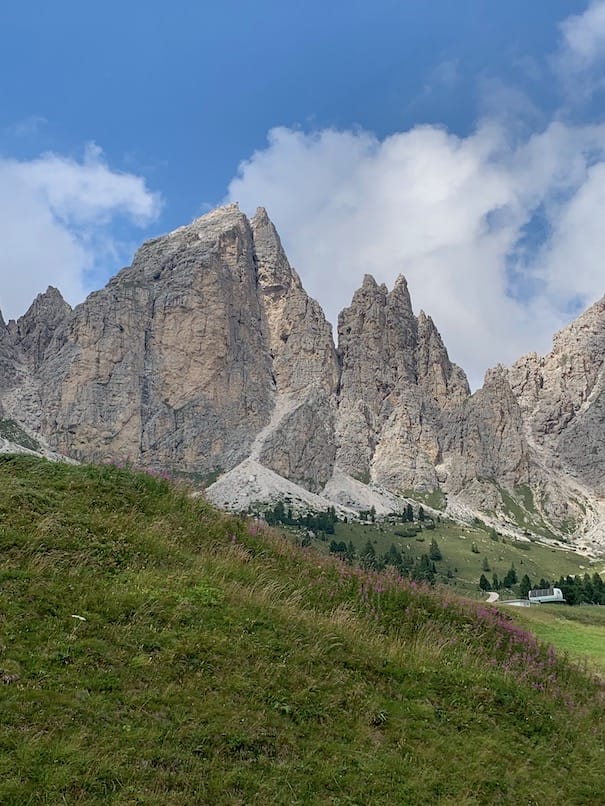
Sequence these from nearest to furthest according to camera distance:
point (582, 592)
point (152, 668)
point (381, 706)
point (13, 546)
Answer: point (152, 668), point (381, 706), point (13, 546), point (582, 592)

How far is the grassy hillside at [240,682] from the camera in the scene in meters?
7.88

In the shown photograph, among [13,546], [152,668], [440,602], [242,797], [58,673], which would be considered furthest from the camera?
[440,602]

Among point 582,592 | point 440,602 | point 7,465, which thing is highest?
point 7,465

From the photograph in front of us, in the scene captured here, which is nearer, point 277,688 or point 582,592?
point 277,688

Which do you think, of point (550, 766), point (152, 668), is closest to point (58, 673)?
point (152, 668)

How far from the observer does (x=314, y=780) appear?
824 cm

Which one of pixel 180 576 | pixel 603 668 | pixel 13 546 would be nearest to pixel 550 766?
pixel 180 576

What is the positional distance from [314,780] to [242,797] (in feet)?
3.54

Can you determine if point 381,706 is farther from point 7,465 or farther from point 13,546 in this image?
point 7,465

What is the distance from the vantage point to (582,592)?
10275 cm

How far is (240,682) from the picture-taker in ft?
31.7

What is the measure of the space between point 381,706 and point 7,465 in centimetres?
1107

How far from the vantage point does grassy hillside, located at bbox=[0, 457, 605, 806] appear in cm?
788

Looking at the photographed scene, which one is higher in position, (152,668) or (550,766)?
(152,668)
